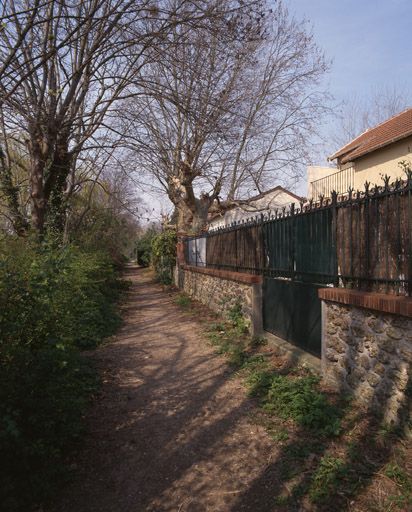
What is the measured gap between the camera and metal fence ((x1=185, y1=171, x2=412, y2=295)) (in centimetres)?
407

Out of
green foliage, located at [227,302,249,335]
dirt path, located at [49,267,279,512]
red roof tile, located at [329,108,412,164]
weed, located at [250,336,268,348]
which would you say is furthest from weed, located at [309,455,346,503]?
red roof tile, located at [329,108,412,164]

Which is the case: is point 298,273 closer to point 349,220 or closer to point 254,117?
point 349,220

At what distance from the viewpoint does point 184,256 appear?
1786cm

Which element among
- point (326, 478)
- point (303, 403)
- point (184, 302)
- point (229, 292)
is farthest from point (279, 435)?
point (184, 302)

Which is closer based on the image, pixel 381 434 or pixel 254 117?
pixel 381 434

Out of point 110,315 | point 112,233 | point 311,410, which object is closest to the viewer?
point 311,410

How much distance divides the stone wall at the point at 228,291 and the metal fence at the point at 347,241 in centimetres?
42

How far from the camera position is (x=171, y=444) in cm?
409

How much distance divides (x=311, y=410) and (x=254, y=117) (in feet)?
63.0

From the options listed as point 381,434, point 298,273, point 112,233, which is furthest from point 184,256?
point 381,434

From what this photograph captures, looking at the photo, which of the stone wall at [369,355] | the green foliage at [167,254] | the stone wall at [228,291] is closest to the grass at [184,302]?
the stone wall at [228,291]

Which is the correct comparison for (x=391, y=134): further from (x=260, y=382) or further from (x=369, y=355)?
(x=369, y=355)

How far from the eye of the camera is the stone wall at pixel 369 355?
3807 mm

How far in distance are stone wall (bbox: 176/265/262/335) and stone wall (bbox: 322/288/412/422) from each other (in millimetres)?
2655
